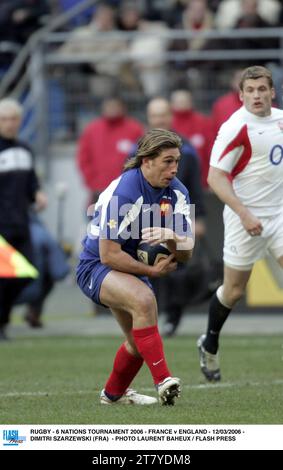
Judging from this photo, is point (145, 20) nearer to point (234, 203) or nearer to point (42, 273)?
point (42, 273)

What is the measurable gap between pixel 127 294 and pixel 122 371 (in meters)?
0.71

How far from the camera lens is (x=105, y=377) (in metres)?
10.4

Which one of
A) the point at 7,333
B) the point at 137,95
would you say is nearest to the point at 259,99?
the point at 7,333

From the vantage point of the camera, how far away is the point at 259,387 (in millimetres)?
9500

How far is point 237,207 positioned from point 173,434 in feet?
9.22

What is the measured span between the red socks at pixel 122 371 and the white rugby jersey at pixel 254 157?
1.88 m

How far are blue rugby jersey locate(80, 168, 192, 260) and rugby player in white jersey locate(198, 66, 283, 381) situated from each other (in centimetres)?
131

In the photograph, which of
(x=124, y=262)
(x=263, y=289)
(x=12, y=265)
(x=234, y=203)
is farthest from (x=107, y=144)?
(x=124, y=262)

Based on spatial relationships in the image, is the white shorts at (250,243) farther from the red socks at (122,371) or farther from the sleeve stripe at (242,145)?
the red socks at (122,371)

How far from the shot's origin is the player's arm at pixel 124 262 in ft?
26.8

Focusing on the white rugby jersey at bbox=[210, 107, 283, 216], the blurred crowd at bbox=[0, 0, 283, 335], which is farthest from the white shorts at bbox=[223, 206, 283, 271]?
the blurred crowd at bbox=[0, 0, 283, 335]

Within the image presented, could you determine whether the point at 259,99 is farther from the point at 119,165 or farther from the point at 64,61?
the point at 64,61

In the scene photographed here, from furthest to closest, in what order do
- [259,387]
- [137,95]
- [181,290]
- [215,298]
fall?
[137,95] < [181,290] < [215,298] < [259,387]

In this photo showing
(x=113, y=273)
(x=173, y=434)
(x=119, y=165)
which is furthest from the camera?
(x=119, y=165)
